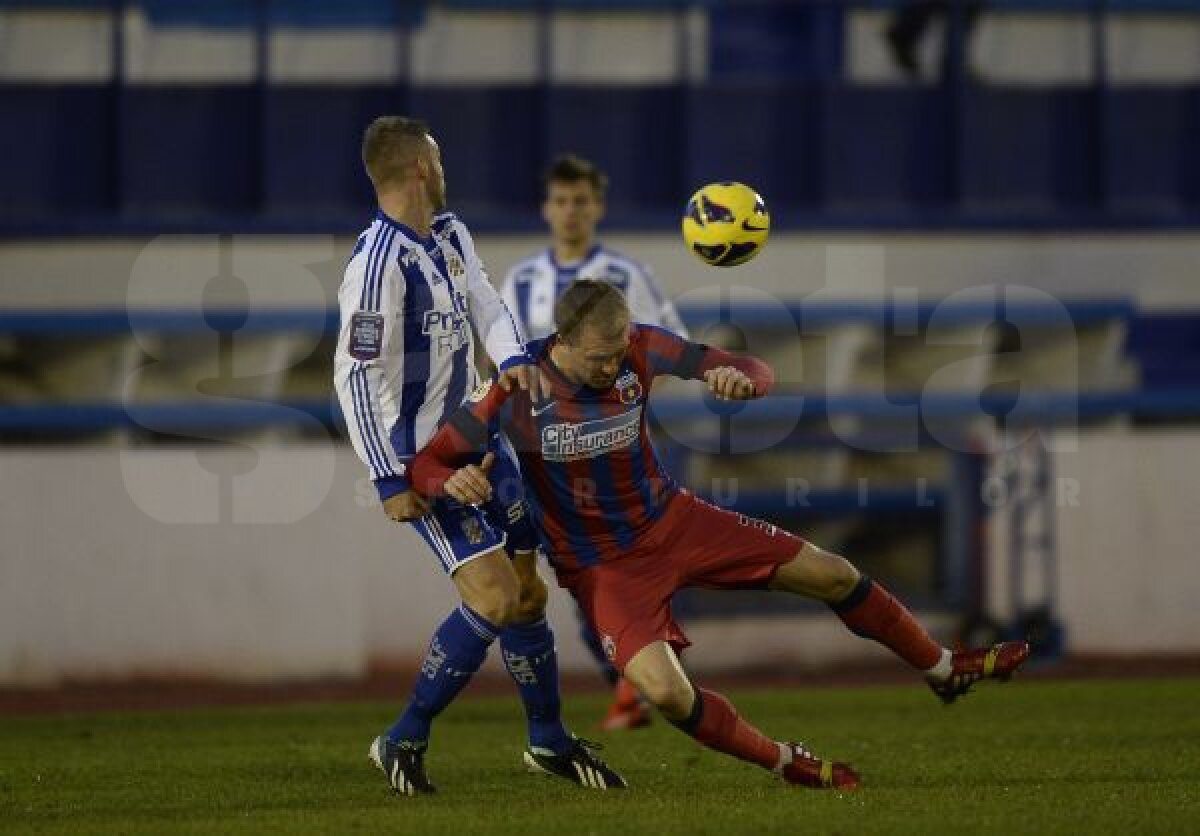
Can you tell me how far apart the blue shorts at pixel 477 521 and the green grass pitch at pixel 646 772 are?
79 cm

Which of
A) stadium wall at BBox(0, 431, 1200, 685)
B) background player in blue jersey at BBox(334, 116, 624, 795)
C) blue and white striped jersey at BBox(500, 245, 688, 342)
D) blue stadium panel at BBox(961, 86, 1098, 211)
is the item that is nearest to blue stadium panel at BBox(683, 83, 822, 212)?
blue stadium panel at BBox(961, 86, 1098, 211)

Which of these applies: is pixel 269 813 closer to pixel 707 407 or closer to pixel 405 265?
pixel 405 265

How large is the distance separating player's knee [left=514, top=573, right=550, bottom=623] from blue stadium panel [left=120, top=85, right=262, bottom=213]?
971cm

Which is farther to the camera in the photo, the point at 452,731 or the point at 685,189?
the point at 685,189

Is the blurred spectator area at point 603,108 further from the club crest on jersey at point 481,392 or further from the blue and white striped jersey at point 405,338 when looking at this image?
the club crest on jersey at point 481,392

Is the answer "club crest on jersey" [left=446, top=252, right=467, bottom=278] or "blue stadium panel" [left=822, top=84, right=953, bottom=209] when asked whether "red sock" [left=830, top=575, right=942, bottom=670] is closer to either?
"club crest on jersey" [left=446, top=252, right=467, bottom=278]

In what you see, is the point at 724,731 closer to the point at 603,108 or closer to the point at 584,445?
the point at 584,445

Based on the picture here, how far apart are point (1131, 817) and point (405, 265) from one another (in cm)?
280

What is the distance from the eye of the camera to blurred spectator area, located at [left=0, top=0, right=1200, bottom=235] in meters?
16.8

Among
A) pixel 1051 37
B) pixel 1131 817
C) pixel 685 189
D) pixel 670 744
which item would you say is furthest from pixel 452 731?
pixel 1051 37

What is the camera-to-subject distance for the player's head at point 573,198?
10250 mm

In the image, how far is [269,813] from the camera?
23.5 ft

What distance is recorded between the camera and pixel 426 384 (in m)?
7.49

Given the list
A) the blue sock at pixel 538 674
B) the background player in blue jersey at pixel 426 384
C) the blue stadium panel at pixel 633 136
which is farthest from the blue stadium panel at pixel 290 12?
the blue sock at pixel 538 674
